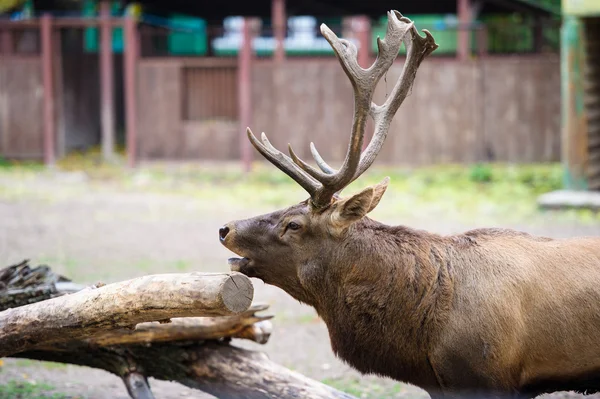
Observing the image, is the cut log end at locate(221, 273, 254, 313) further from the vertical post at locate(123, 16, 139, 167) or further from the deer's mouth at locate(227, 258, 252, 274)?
the vertical post at locate(123, 16, 139, 167)

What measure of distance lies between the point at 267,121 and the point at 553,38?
1330 centimetres

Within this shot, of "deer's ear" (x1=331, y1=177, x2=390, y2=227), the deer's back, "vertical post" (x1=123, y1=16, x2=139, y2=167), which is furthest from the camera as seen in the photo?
"vertical post" (x1=123, y1=16, x2=139, y2=167)

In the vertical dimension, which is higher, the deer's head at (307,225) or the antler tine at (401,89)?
the antler tine at (401,89)

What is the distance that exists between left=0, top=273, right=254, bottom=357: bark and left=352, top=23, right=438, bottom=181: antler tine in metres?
1.05

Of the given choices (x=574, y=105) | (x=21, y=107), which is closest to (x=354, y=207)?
(x=574, y=105)

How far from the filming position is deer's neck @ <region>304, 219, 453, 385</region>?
4535 mm

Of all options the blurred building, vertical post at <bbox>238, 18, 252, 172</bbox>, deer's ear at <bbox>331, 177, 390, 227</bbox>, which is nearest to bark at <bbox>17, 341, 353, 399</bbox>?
deer's ear at <bbox>331, 177, 390, 227</bbox>

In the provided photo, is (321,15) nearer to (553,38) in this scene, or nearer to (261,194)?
(553,38)

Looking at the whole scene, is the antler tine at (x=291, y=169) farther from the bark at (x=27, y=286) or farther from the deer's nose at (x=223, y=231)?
the bark at (x=27, y=286)

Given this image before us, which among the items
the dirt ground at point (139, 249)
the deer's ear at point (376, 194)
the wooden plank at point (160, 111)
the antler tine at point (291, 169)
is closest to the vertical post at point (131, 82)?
the wooden plank at point (160, 111)

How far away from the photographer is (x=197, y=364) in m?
5.48

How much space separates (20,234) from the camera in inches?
464

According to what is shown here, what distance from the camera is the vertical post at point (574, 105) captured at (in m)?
13.6

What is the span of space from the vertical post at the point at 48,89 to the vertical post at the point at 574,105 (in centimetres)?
1055
